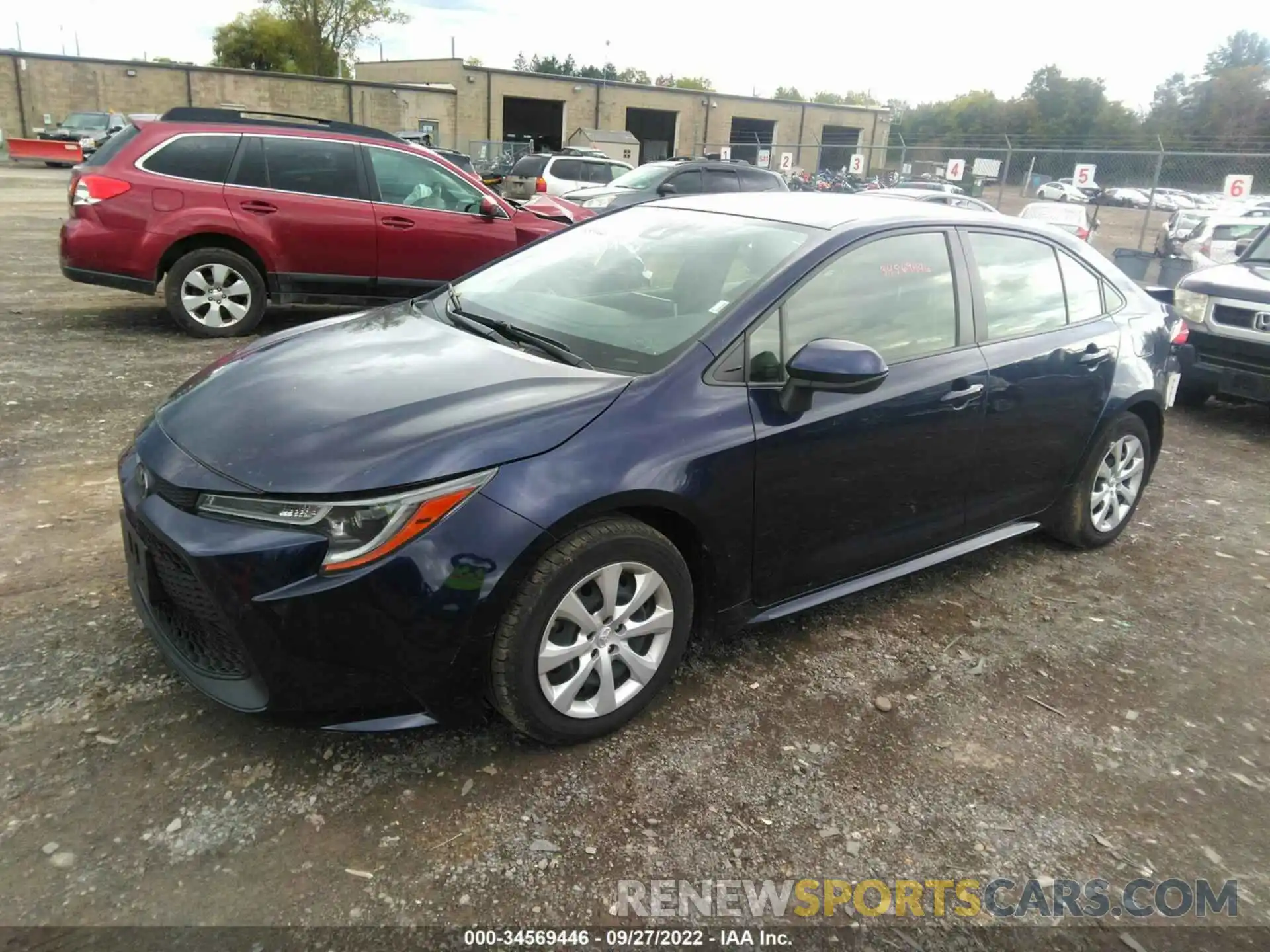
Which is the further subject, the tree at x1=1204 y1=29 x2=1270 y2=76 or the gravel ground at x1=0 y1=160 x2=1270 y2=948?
the tree at x1=1204 y1=29 x2=1270 y2=76

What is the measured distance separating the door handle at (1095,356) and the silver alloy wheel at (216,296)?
6385mm

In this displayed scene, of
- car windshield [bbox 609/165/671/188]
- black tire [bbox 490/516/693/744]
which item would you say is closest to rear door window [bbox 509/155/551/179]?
car windshield [bbox 609/165/671/188]

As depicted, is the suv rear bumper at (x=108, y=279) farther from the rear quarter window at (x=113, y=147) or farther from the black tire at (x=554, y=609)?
the black tire at (x=554, y=609)

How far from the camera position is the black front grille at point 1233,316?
666cm

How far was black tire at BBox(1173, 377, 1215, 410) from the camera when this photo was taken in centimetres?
731

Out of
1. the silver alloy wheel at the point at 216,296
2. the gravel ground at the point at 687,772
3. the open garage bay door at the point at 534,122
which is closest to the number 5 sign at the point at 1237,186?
the gravel ground at the point at 687,772

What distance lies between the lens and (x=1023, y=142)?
46562 millimetres

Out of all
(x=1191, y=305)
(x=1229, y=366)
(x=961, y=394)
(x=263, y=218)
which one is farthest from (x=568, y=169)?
(x=961, y=394)

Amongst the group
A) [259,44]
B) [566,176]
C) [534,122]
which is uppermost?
[259,44]

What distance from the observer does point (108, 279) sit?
7195mm

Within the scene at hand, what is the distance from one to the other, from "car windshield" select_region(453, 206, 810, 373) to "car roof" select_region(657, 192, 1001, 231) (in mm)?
78

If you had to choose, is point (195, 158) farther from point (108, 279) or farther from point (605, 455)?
point (605, 455)

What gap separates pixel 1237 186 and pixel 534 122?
45.6 meters

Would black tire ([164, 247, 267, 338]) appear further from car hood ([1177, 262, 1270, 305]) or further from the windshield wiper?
car hood ([1177, 262, 1270, 305])
